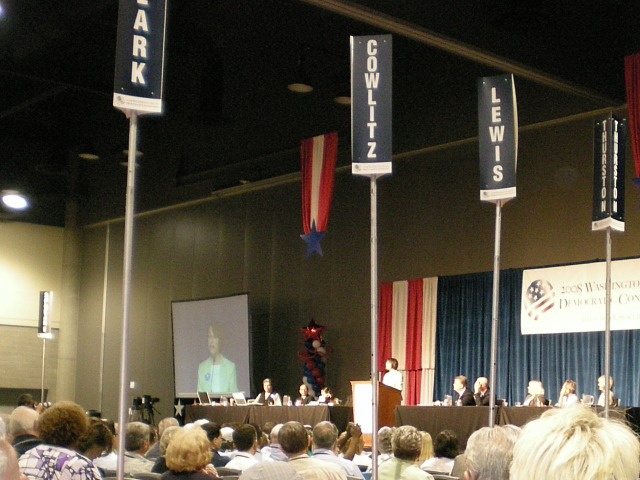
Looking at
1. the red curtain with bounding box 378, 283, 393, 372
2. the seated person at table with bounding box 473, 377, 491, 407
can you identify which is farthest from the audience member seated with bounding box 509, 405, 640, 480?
the red curtain with bounding box 378, 283, 393, 372

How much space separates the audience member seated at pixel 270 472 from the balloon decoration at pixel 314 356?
433 inches

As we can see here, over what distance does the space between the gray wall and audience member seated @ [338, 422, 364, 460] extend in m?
5.73

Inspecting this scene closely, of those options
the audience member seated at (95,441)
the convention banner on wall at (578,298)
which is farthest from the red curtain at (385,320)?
the audience member seated at (95,441)

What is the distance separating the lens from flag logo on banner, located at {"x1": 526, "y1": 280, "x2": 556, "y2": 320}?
1198 centimetres

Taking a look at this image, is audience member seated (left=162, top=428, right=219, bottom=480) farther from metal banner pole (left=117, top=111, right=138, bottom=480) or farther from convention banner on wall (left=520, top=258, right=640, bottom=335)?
convention banner on wall (left=520, top=258, right=640, bottom=335)

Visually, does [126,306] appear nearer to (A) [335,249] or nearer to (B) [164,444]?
(B) [164,444]

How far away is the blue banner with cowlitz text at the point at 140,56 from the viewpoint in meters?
3.51

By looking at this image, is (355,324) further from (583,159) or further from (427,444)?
(427,444)

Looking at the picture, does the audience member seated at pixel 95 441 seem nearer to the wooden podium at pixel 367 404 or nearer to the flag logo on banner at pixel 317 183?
the wooden podium at pixel 367 404

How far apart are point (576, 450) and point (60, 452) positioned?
258cm

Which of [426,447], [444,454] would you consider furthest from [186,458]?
[426,447]

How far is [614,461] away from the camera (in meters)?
1.11

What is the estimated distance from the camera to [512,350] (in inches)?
493

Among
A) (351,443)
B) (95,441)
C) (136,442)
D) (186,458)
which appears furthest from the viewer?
(351,443)
